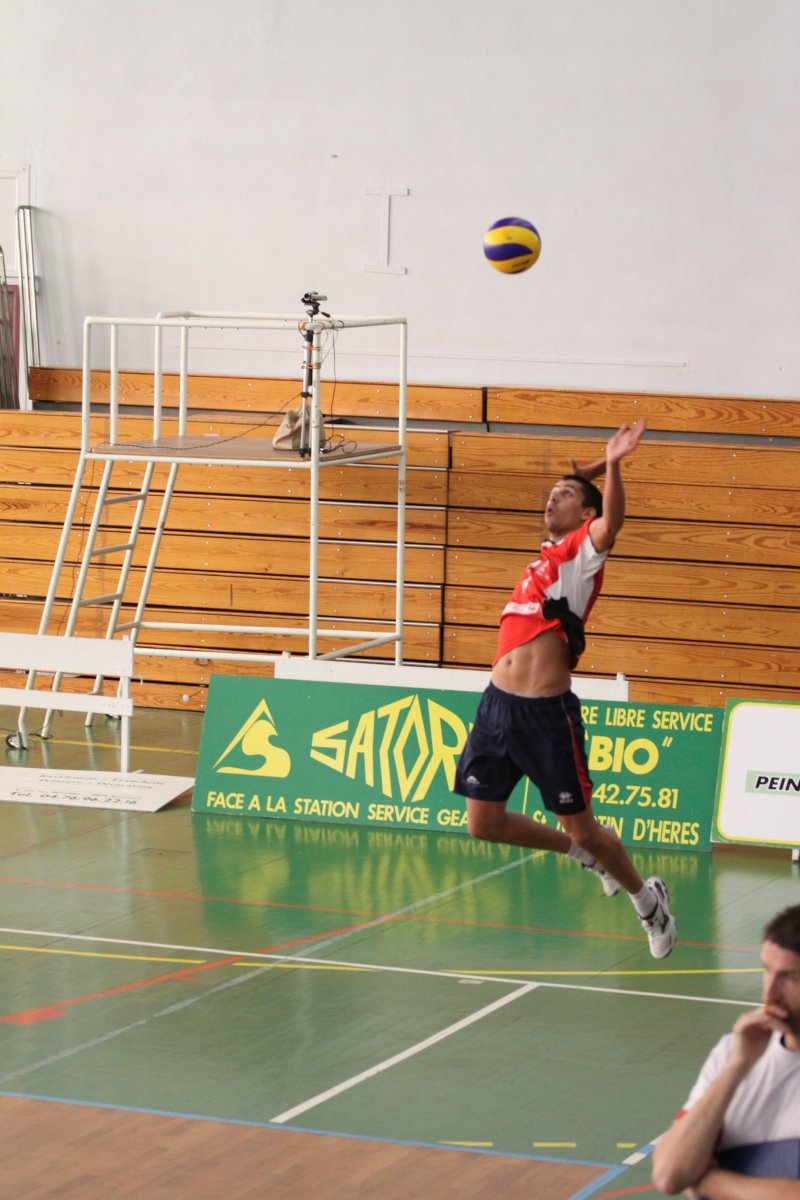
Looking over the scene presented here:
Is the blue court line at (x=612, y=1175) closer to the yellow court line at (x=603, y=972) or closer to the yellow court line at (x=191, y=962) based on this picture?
the yellow court line at (x=603, y=972)

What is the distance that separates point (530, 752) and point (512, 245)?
337 cm

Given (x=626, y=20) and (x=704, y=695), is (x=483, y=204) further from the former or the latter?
(x=704, y=695)

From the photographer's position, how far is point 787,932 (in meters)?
3.63

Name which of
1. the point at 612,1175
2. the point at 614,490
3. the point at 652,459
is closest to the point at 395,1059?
the point at 612,1175

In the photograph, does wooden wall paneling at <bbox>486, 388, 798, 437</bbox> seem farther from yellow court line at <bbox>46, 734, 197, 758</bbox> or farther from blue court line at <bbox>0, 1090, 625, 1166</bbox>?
blue court line at <bbox>0, 1090, 625, 1166</bbox>

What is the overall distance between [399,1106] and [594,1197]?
1017 mm

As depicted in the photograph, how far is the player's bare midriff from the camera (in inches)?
316

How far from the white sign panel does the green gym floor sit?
0.64 ft

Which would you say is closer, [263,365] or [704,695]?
[704,695]

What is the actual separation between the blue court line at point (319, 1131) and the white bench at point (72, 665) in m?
5.46

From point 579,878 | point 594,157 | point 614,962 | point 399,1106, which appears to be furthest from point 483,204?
point 399,1106

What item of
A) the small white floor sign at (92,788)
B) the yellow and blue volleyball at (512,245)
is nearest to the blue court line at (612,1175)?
the yellow and blue volleyball at (512,245)

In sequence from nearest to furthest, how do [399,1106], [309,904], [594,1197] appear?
[594,1197], [399,1106], [309,904]

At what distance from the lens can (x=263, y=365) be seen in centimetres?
1548
